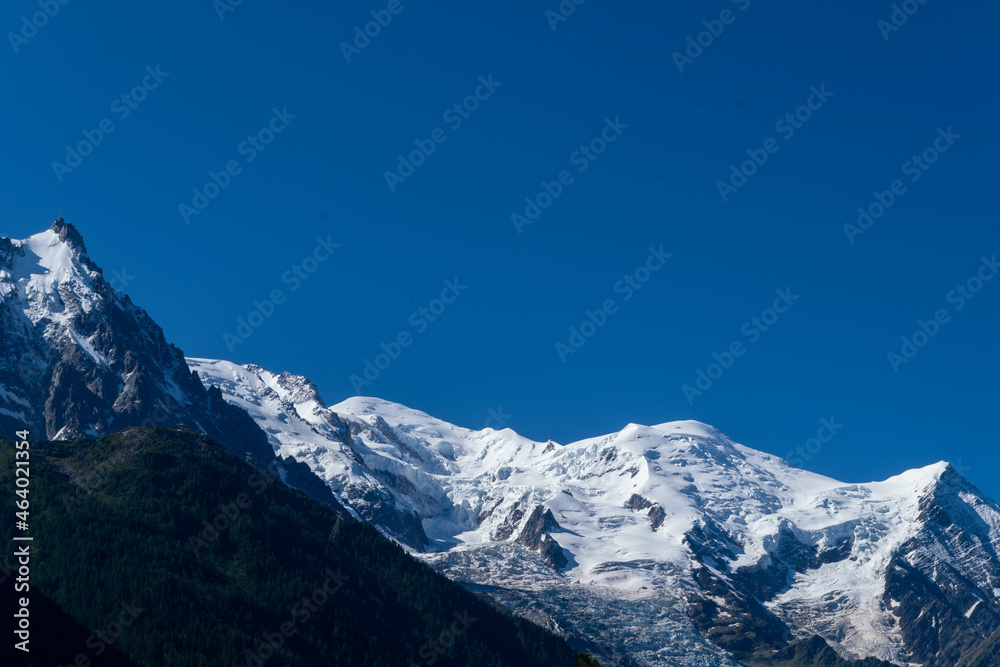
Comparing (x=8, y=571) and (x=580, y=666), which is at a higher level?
(x=580, y=666)

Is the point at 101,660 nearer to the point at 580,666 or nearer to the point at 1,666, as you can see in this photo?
the point at 1,666

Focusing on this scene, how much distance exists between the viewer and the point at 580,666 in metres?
127

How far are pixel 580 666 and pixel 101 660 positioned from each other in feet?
361

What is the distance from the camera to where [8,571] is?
200 meters

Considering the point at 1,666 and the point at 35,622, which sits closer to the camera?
the point at 1,666

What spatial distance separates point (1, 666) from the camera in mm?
181000

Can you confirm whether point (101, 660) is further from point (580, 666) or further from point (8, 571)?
point (580, 666)

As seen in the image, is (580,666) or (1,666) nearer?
(580,666)

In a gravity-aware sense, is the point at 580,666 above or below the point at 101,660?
above

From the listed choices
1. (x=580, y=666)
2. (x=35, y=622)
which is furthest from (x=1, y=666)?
(x=580, y=666)

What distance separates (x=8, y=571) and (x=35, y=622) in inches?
418

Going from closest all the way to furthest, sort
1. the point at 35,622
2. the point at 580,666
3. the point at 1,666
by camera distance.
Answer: the point at 580,666 → the point at 1,666 → the point at 35,622

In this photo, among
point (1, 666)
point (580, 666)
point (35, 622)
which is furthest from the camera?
point (35, 622)

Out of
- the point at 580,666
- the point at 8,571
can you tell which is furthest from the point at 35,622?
the point at 580,666
